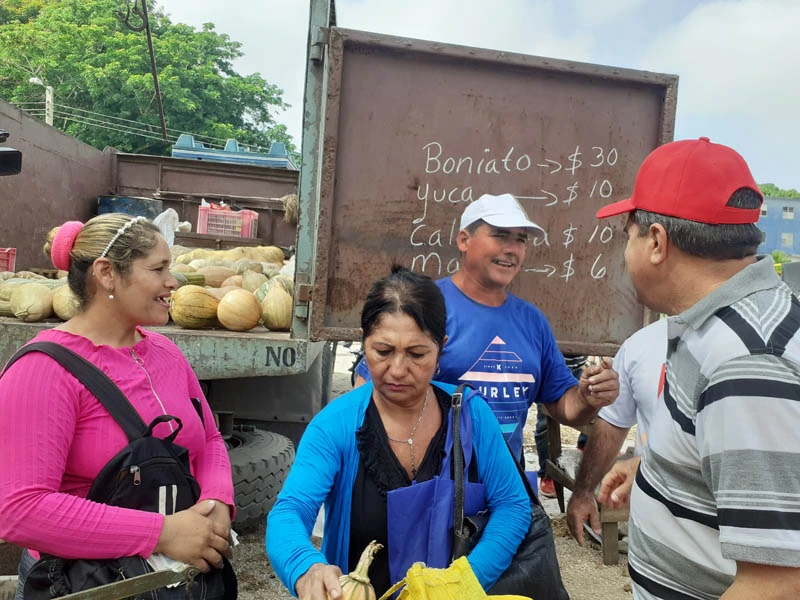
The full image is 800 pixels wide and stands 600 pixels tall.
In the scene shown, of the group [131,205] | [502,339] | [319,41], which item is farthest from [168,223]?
[502,339]

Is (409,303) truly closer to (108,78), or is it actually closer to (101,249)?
(101,249)

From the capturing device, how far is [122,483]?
181 centimetres

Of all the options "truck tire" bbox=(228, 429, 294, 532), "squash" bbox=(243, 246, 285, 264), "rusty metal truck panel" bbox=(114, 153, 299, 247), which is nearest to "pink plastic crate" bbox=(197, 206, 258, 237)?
"rusty metal truck panel" bbox=(114, 153, 299, 247)

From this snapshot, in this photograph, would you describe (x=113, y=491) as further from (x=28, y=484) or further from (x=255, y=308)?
(x=255, y=308)

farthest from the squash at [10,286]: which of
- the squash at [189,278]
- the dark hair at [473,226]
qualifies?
the dark hair at [473,226]

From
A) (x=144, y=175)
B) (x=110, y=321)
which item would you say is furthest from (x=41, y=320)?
(x=144, y=175)

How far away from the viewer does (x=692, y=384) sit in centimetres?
132

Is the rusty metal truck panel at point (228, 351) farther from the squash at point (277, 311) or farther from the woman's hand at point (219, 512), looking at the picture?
the woman's hand at point (219, 512)

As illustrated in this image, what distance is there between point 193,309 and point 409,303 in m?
1.90

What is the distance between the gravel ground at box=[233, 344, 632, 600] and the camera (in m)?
3.72

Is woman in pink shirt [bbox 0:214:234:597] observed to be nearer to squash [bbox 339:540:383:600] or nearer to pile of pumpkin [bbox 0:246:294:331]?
squash [bbox 339:540:383:600]

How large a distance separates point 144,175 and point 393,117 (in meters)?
6.36

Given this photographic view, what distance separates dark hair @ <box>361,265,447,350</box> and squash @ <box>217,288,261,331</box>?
1587mm

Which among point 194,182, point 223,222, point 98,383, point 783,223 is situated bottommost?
point 98,383
